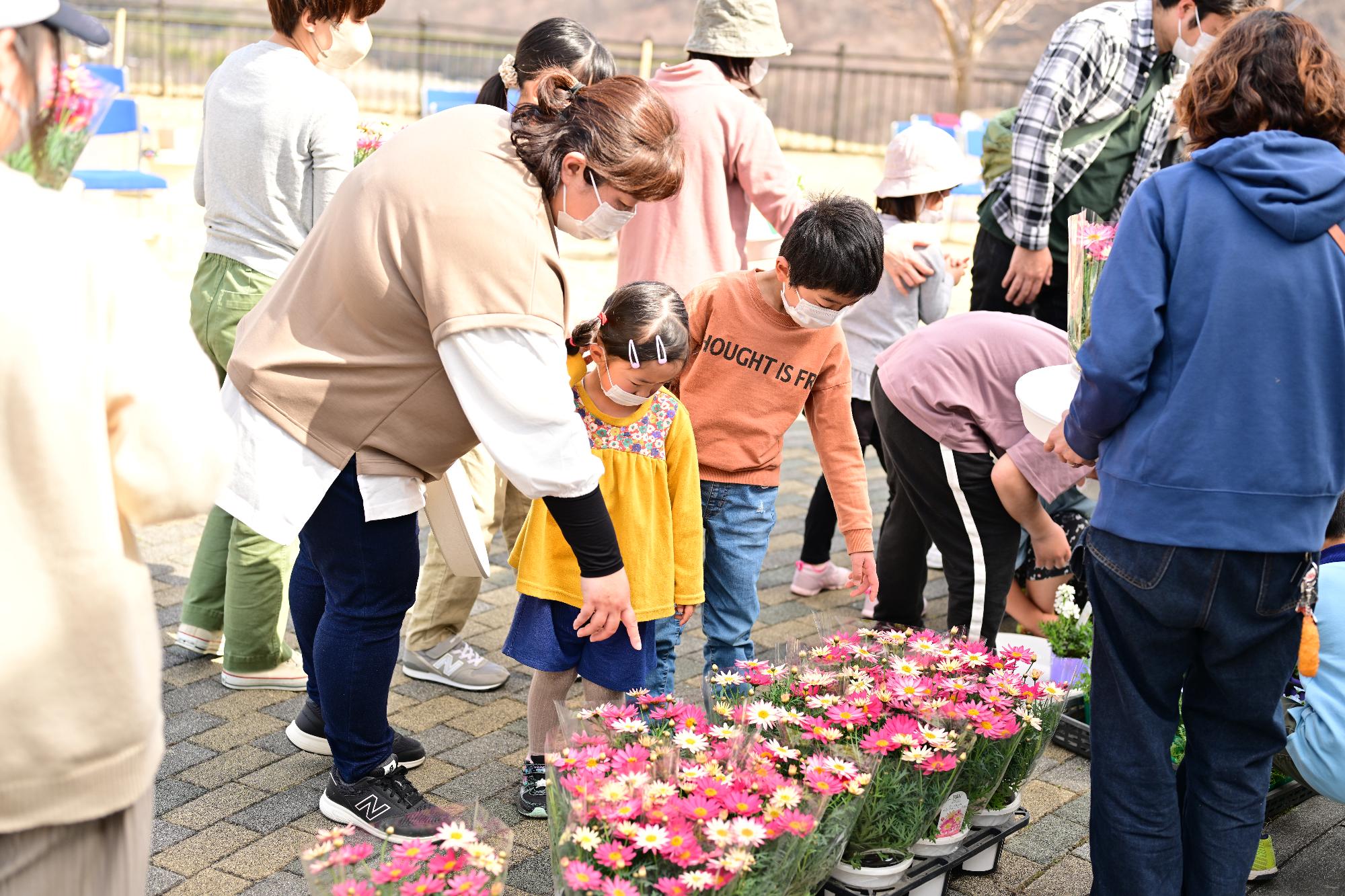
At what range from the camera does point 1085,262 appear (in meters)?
2.98

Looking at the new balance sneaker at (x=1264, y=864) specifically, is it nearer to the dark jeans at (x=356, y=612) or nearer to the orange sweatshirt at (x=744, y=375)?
the orange sweatshirt at (x=744, y=375)

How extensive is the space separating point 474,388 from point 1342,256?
5.03ft

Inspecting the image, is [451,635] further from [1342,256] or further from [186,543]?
[1342,256]

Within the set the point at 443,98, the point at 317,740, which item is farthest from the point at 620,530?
the point at 443,98

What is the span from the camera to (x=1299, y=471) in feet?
7.63

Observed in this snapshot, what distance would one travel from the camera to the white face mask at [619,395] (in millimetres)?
2902

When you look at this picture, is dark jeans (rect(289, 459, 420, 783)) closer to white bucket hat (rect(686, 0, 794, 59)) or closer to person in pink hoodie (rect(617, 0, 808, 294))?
person in pink hoodie (rect(617, 0, 808, 294))

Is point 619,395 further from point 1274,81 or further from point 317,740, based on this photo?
point 1274,81

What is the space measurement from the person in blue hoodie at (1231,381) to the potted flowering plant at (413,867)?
122 centimetres

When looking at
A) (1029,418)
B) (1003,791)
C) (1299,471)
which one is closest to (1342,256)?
(1299,471)

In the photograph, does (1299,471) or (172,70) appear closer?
(1299,471)

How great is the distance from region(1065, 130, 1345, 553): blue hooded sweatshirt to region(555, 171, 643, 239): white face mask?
90cm

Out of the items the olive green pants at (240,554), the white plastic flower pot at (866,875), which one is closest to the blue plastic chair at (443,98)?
the olive green pants at (240,554)

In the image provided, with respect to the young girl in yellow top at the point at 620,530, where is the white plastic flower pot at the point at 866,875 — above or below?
below
